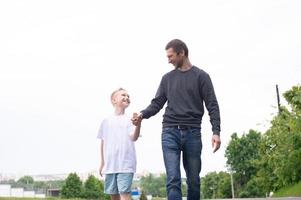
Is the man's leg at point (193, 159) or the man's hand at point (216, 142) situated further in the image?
the man's leg at point (193, 159)

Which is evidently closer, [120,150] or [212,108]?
[212,108]

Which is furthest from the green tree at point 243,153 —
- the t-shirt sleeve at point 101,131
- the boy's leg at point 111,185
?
the boy's leg at point 111,185

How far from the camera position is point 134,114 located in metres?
5.79

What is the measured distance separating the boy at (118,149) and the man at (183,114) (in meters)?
0.70

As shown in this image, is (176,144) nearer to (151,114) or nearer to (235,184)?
(151,114)

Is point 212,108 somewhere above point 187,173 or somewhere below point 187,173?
above

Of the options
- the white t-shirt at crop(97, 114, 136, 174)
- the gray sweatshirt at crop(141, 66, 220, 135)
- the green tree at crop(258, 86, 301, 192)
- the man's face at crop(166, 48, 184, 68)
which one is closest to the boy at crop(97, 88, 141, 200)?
the white t-shirt at crop(97, 114, 136, 174)

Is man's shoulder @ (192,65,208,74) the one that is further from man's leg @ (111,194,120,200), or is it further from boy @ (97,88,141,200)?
man's leg @ (111,194,120,200)

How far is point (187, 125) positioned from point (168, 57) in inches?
27.1

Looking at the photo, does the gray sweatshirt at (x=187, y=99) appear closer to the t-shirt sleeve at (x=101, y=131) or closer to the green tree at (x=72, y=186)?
the t-shirt sleeve at (x=101, y=131)

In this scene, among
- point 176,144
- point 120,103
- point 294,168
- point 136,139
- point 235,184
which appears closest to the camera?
point 176,144

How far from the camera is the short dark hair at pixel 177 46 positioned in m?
5.84

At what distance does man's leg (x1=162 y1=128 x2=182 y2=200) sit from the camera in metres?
5.45

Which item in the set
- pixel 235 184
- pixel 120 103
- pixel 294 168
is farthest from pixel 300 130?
pixel 235 184
